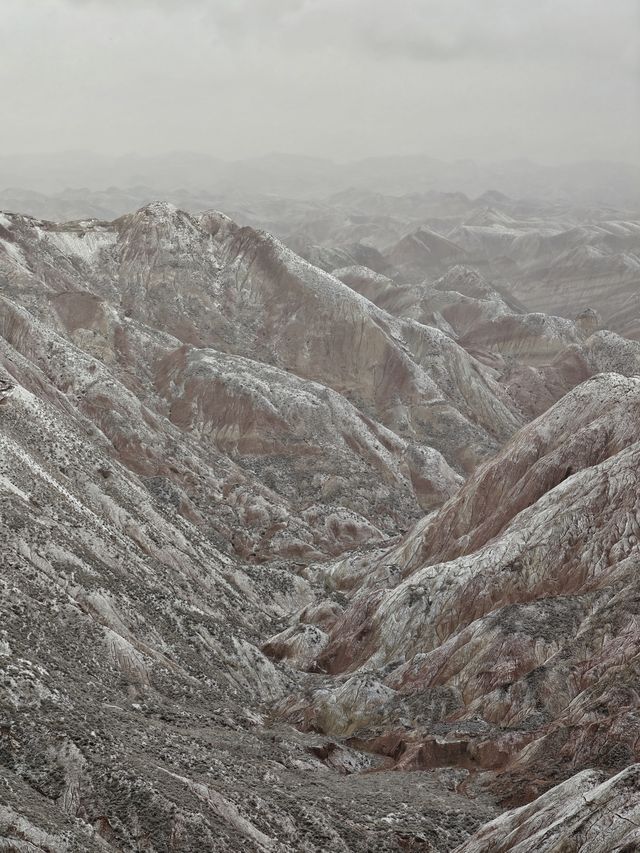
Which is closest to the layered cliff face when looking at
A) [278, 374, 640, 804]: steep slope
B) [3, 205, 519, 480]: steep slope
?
[278, 374, 640, 804]: steep slope

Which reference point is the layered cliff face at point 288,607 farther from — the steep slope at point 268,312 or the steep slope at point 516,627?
the steep slope at point 268,312

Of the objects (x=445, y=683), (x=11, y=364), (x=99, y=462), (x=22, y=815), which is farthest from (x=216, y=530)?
(x=22, y=815)

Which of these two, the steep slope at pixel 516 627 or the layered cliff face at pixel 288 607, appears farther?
the steep slope at pixel 516 627

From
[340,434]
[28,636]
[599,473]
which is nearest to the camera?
[28,636]

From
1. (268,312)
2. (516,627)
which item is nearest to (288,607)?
(516,627)

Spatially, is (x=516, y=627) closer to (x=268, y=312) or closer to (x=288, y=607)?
(x=288, y=607)

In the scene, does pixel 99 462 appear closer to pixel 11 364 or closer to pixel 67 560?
pixel 11 364

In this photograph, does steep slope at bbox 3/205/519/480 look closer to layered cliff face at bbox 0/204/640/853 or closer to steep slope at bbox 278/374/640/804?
layered cliff face at bbox 0/204/640/853

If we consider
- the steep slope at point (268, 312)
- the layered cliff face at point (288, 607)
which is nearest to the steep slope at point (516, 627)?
the layered cliff face at point (288, 607)
